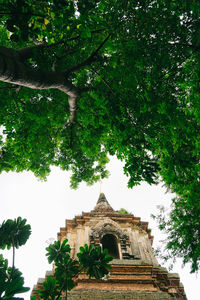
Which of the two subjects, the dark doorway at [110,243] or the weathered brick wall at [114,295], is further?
the dark doorway at [110,243]

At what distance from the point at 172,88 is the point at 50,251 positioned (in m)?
4.73

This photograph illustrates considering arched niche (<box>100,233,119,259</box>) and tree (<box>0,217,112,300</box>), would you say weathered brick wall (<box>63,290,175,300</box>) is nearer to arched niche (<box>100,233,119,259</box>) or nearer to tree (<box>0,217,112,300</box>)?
arched niche (<box>100,233,119,259</box>)

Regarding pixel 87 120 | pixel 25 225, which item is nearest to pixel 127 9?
pixel 87 120

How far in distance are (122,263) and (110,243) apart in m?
2.91

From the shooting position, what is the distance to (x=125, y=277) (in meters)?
8.28

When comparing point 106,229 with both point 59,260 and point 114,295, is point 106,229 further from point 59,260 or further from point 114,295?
point 59,260

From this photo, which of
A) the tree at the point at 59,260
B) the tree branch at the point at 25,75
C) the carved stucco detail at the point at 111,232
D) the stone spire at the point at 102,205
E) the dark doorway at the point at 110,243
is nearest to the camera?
the tree branch at the point at 25,75

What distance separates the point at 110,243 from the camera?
37.7 feet

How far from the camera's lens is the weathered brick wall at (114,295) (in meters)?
7.27

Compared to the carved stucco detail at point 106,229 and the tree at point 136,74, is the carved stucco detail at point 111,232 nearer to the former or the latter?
the carved stucco detail at point 106,229

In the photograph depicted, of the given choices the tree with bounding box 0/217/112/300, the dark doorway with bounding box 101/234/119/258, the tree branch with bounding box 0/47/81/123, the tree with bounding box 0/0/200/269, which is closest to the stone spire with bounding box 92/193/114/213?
the dark doorway with bounding box 101/234/119/258

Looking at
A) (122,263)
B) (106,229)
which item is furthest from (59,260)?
(106,229)

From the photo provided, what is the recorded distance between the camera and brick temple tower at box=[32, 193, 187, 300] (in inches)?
301

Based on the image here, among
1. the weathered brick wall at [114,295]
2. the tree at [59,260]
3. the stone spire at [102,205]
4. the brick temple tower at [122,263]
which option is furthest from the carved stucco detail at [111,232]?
the tree at [59,260]
